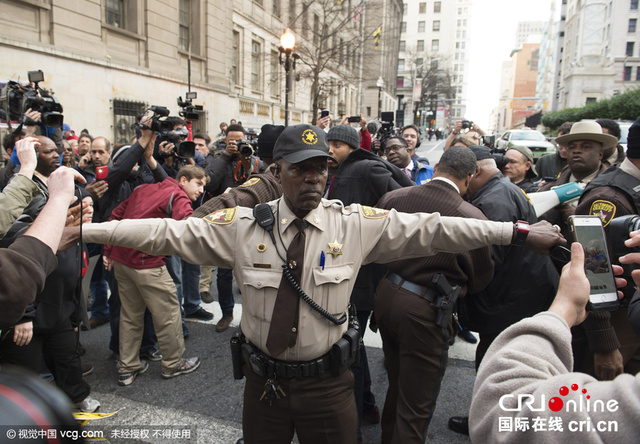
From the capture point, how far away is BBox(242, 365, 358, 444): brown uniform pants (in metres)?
2.10

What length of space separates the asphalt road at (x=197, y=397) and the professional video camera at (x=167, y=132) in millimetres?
2318

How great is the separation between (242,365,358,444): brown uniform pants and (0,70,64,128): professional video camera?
2.78 meters

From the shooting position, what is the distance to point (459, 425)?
343 cm

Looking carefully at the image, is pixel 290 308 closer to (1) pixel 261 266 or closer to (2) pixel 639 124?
(1) pixel 261 266

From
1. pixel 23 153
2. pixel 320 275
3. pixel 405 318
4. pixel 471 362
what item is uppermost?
pixel 23 153

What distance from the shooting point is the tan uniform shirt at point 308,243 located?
6.90 feet

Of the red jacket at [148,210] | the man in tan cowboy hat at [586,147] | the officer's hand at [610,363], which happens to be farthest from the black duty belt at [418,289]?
the man in tan cowboy hat at [586,147]

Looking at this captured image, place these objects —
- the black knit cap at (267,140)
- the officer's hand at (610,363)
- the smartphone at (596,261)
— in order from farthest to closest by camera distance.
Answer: the black knit cap at (267,140) < the officer's hand at (610,363) < the smartphone at (596,261)

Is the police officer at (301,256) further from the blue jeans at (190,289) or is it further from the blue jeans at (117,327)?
the blue jeans at (190,289)

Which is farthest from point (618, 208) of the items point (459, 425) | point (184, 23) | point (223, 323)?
point (184, 23)

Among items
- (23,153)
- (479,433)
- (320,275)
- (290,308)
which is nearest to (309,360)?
(290,308)

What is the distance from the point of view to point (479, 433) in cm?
111

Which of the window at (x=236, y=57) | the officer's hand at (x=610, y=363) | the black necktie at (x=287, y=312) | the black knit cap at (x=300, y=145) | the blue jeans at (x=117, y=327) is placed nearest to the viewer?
the black necktie at (x=287, y=312)

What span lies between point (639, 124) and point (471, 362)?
115 inches
